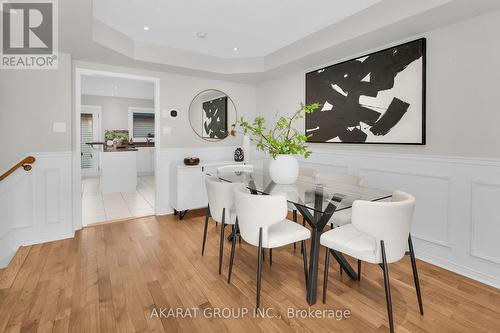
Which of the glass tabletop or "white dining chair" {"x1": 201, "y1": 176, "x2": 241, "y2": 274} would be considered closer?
the glass tabletop

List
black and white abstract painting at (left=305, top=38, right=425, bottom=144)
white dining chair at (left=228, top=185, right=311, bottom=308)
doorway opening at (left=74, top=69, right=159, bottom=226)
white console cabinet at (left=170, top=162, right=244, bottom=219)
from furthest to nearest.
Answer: doorway opening at (left=74, top=69, right=159, bottom=226) < white console cabinet at (left=170, top=162, right=244, bottom=219) < black and white abstract painting at (left=305, top=38, right=425, bottom=144) < white dining chair at (left=228, top=185, right=311, bottom=308)

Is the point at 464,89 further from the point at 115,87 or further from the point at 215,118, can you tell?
the point at 115,87

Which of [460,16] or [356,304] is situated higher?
[460,16]

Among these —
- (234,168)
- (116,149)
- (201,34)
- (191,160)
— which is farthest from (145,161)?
(201,34)

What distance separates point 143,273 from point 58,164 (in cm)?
187

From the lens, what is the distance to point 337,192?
7.27ft

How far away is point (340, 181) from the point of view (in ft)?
8.93

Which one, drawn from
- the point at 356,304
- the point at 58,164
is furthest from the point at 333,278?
the point at 58,164

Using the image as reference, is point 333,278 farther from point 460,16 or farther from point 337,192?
point 460,16

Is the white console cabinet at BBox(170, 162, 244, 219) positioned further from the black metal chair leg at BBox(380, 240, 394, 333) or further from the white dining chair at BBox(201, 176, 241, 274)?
the black metal chair leg at BBox(380, 240, 394, 333)

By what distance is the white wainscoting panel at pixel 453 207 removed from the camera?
88.6 inches

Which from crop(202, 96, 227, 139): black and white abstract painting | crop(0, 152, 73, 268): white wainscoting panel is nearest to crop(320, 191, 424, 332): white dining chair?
crop(0, 152, 73, 268): white wainscoting panel

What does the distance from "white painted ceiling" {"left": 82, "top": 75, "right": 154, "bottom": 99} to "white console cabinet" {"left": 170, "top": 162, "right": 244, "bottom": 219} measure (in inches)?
108

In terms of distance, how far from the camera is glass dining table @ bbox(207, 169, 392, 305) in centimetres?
190
